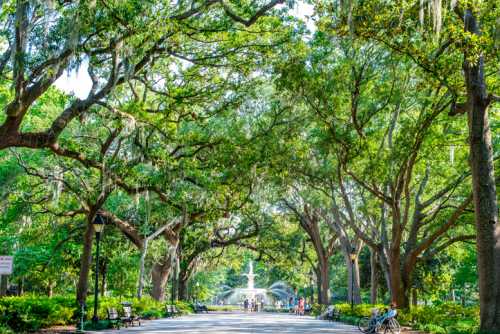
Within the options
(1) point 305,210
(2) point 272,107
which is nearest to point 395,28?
(2) point 272,107

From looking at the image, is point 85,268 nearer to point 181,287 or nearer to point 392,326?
point 392,326

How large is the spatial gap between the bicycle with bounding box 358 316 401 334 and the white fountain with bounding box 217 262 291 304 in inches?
1775

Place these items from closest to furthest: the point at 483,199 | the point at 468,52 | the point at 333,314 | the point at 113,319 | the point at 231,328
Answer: the point at 468,52
the point at 483,199
the point at 113,319
the point at 231,328
the point at 333,314

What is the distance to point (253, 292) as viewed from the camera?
64.2 metres

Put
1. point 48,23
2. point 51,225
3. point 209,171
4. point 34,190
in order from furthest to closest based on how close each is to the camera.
→ point 51,225 < point 34,190 < point 209,171 < point 48,23

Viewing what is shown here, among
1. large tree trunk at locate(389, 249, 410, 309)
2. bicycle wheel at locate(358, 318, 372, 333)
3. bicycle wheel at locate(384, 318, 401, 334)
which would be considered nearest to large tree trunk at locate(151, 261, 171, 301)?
bicycle wheel at locate(358, 318, 372, 333)

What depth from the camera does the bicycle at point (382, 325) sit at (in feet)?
56.9

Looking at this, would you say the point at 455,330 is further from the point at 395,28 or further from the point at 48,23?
the point at 48,23

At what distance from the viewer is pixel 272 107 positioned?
71.8ft

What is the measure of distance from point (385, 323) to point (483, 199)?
5.91 metres

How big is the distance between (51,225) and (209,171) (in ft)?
34.5

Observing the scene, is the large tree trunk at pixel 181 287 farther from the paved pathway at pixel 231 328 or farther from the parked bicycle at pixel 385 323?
the parked bicycle at pixel 385 323

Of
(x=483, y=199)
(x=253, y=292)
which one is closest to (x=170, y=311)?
(x=483, y=199)

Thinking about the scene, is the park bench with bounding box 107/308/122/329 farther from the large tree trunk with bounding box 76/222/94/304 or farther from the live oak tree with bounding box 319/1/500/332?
the live oak tree with bounding box 319/1/500/332
